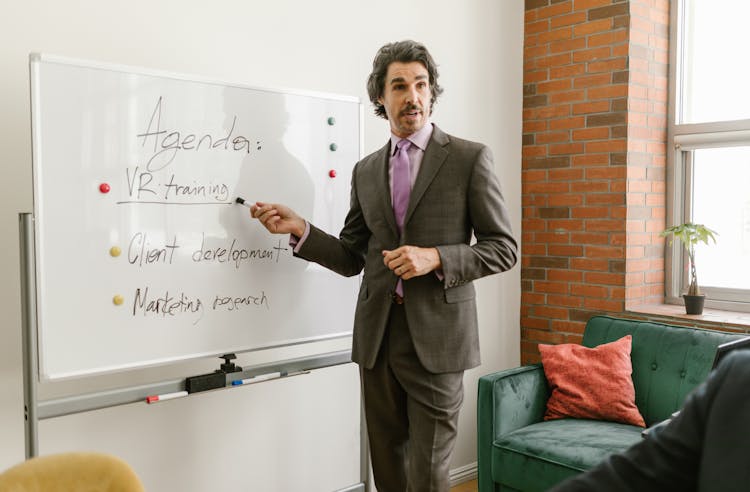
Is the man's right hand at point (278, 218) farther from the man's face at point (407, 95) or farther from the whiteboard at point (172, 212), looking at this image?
the man's face at point (407, 95)

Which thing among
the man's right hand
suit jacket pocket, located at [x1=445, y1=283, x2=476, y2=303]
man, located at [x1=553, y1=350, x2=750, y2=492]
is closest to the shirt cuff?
the man's right hand

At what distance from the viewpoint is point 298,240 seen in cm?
220

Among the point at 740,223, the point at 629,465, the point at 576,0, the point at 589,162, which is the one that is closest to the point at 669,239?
the point at 740,223

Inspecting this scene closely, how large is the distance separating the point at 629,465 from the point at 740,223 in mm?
2657

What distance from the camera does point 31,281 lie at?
1682 millimetres

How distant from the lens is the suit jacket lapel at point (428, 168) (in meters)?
1.97

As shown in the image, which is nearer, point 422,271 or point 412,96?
point 422,271

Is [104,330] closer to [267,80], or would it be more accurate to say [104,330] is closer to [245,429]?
[245,429]

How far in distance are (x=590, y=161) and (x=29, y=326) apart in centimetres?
256

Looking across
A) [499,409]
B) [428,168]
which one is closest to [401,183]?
[428,168]

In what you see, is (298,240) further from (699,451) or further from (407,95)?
(699,451)

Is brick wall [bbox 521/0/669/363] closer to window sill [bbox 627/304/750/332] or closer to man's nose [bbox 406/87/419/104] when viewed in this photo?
window sill [bbox 627/304/750/332]

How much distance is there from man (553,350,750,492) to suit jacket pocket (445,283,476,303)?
978 millimetres

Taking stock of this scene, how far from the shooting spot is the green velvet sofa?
2377 mm
